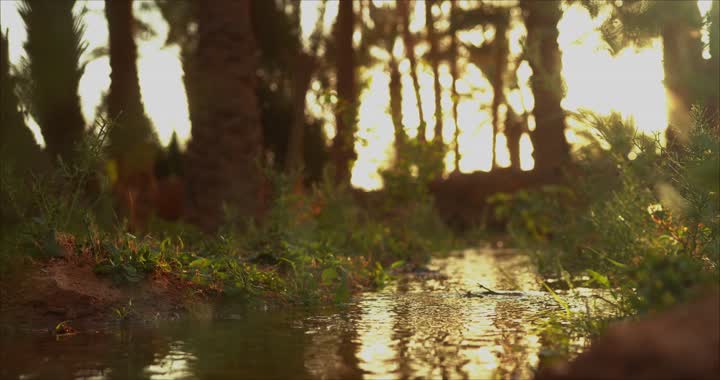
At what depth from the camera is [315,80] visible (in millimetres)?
18266

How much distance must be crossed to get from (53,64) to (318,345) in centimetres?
519

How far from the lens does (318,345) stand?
487 cm

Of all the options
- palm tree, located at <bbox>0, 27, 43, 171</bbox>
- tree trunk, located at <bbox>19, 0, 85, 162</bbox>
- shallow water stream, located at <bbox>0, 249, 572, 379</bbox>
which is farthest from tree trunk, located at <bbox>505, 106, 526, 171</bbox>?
shallow water stream, located at <bbox>0, 249, 572, 379</bbox>

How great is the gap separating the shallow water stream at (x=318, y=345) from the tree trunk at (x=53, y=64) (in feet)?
12.6

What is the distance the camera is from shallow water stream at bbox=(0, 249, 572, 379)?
4.14 metres

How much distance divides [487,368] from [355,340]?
3.55ft

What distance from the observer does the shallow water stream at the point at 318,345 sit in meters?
4.14

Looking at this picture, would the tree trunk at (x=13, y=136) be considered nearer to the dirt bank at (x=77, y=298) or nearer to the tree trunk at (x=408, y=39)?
the dirt bank at (x=77, y=298)

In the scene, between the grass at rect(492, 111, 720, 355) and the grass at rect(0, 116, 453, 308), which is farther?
the grass at rect(0, 116, 453, 308)

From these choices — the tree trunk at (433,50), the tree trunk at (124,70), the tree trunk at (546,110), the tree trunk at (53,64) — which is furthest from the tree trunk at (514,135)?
the tree trunk at (53,64)

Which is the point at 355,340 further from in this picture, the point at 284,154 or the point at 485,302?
the point at 284,154

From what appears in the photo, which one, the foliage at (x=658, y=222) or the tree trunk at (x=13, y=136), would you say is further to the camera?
the tree trunk at (x=13, y=136)

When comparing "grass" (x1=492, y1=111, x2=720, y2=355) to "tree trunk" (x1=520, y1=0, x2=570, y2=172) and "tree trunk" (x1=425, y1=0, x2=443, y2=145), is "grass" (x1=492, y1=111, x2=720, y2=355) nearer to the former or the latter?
"tree trunk" (x1=520, y1=0, x2=570, y2=172)

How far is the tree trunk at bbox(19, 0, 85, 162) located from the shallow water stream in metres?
3.83
